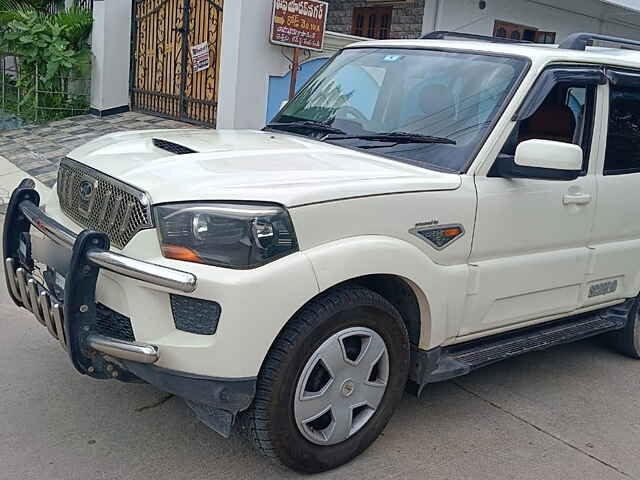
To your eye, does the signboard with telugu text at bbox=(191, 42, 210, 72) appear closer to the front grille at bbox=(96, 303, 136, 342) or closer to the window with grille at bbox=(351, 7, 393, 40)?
the window with grille at bbox=(351, 7, 393, 40)

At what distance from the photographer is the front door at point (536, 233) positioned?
3566 millimetres

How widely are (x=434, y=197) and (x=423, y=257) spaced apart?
0.92ft

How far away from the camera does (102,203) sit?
3156 mm

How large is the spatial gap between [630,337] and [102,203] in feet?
12.1

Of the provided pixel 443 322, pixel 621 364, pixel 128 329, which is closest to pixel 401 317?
pixel 443 322

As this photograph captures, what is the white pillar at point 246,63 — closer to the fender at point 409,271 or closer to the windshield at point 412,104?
the windshield at point 412,104

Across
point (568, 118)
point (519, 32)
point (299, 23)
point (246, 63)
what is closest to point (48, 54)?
point (246, 63)

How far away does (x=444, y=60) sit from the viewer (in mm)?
4062

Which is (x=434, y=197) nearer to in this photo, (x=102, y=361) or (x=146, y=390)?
(x=102, y=361)

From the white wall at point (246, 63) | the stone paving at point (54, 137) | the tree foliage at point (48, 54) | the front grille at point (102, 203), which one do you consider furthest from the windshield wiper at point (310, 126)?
the tree foliage at point (48, 54)

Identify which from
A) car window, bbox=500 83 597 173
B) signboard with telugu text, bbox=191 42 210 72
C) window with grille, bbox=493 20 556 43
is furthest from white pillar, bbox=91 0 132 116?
car window, bbox=500 83 597 173

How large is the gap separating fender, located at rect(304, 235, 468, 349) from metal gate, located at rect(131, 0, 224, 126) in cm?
806

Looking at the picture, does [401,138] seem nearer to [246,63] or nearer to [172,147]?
[172,147]

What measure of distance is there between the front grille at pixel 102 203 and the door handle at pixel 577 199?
226 centimetres
